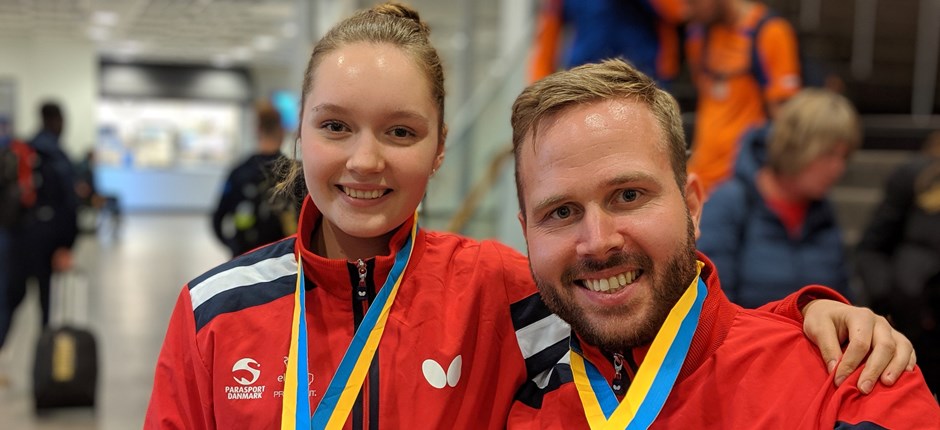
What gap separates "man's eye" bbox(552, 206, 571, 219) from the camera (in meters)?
1.41

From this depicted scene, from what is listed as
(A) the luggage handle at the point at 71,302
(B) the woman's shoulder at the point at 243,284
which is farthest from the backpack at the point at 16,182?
(B) the woman's shoulder at the point at 243,284

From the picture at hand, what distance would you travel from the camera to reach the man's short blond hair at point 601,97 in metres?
1.40

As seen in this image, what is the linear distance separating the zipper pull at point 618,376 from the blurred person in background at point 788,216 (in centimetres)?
148

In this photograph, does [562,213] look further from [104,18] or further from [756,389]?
[104,18]

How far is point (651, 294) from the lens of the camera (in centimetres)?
137

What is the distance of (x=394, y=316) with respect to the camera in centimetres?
160

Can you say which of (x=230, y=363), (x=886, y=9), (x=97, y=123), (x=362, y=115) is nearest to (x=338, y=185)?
(x=362, y=115)

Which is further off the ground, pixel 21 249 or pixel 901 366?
pixel 901 366

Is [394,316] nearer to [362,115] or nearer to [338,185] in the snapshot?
[338,185]

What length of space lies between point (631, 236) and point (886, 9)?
25.6 ft

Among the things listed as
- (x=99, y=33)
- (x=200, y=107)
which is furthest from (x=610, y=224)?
(x=200, y=107)

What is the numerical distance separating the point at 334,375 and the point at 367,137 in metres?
0.42

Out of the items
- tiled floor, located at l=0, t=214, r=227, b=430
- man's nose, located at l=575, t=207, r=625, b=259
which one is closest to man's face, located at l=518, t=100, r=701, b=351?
man's nose, located at l=575, t=207, r=625, b=259

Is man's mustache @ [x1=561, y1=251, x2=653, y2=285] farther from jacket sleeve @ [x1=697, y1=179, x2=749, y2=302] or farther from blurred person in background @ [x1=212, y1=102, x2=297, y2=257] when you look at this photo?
blurred person in background @ [x1=212, y1=102, x2=297, y2=257]
